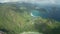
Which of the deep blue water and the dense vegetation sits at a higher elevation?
the deep blue water

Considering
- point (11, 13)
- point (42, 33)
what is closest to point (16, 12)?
point (11, 13)

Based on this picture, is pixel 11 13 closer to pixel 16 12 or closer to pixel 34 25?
pixel 16 12

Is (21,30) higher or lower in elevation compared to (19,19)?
lower

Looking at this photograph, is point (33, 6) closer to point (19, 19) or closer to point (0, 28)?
point (19, 19)

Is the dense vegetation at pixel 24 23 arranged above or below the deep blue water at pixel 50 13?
below

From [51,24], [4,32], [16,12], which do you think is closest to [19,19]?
[16,12]

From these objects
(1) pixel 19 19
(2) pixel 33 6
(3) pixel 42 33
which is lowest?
(3) pixel 42 33
